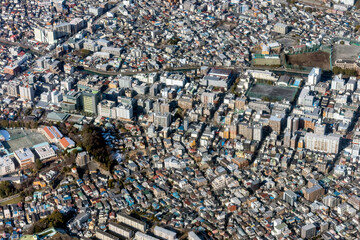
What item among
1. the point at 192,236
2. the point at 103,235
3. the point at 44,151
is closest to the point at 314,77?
the point at 192,236

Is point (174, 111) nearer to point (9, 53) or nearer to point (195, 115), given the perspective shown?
point (195, 115)

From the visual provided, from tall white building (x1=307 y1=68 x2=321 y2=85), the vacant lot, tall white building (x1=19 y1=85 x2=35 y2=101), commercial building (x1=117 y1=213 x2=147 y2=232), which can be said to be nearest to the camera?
commercial building (x1=117 y1=213 x2=147 y2=232)

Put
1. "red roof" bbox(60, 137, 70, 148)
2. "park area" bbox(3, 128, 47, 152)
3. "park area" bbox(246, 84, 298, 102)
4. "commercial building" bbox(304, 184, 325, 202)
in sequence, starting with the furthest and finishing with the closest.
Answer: "park area" bbox(246, 84, 298, 102) < "park area" bbox(3, 128, 47, 152) < "red roof" bbox(60, 137, 70, 148) < "commercial building" bbox(304, 184, 325, 202)

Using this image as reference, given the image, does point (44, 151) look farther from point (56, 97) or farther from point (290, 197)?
point (290, 197)

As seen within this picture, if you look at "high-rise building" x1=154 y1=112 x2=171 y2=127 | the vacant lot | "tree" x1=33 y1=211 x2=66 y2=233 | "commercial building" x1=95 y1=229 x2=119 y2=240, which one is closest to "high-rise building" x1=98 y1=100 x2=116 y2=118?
"high-rise building" x1=154 y1=112 x2=171 y2=127

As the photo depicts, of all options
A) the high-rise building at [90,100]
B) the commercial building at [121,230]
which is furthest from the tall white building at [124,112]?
the commercial building at [121,230]

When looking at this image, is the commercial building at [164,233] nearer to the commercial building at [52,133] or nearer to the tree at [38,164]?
the tree at [38,164]

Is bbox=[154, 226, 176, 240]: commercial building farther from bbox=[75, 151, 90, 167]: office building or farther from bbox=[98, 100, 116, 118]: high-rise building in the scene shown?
bbox=[98, 100, 116, 118]: high-rise building
